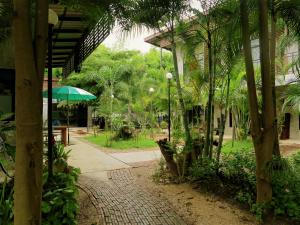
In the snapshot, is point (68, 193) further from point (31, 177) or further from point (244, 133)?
point (244, 133)

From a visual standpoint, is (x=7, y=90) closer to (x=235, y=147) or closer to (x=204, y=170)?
(x=204, y=170)

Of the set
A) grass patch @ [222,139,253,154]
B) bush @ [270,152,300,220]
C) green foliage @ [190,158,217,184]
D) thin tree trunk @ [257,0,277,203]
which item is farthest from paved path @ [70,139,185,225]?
grass patch @ [222,139,253,154]

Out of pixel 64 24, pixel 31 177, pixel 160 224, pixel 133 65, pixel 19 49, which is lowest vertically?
pixel 160 224

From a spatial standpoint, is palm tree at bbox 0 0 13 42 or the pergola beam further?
the pergola beam

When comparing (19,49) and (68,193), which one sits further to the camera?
(68,193)

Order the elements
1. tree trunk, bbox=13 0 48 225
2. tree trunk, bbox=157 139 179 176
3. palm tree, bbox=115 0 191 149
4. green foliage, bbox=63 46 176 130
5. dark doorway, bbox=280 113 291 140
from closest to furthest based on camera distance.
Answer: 1. tree trunk, bbox=13 0 48 225
2. palm tree, bbox=115 0 191 149
3. tree trunk, bbox=157 139 179 176
4. dark doorway, bbox=280 113 291 140
5. green foliage, bbox=63 46 176 130

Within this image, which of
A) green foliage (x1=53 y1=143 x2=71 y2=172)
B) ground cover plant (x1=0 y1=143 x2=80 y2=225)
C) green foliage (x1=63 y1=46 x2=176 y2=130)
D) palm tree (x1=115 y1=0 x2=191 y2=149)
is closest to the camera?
ground cover plant (x1=0 y1=143 x2=80 y2=225)

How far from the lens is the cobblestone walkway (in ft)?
14.6

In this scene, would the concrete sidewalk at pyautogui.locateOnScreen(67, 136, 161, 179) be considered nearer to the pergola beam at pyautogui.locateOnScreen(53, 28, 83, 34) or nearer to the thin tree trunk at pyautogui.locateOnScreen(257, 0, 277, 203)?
the pergola beam at pyautogui.locateOnScreen(53, 28, 83, 34)

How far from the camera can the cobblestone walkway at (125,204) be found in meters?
4.46

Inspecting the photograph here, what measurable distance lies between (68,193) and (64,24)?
4682 mm

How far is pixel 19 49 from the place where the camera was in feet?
5.79

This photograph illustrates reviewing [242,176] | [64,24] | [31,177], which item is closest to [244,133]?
[242,176]

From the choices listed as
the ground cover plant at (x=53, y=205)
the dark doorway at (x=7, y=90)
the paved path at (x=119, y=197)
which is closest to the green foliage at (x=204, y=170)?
the paved path at (x=119, y=197)
